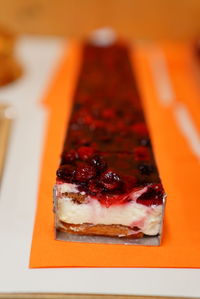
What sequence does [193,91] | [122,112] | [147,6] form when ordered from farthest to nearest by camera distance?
[147,6]
[193,91]
[122,112]

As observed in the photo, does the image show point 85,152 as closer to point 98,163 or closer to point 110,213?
point 98,163

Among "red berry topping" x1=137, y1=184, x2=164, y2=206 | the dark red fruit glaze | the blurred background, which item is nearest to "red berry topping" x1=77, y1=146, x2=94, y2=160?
the dark red fruit glaze

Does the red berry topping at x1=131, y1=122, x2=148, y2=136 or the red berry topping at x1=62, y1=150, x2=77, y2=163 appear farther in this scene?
the red berry topping at x1=131, y1=122, x2=148, y2=136

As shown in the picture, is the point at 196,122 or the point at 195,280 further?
the point at 196,122

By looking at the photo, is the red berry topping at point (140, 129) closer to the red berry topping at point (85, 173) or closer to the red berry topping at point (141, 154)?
the red berry topping at point (141, 154)

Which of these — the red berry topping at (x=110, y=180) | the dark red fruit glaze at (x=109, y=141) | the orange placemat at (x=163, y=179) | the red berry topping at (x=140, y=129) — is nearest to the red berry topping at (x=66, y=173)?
the dark red fruit glaze at (x=109, y=141)

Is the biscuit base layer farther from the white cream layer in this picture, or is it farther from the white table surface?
the white table surface

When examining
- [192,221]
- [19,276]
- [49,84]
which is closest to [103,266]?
[19,276]

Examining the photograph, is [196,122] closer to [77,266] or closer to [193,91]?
[193,91]
